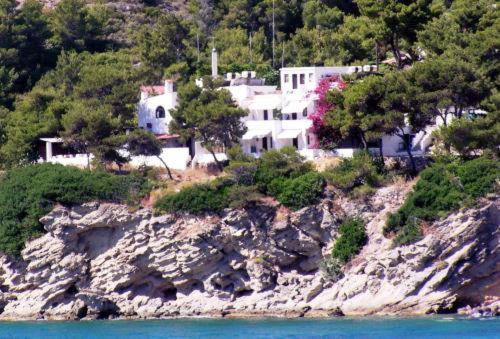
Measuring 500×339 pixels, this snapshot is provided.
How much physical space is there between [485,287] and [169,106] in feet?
69.1

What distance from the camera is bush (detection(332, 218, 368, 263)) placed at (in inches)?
2645

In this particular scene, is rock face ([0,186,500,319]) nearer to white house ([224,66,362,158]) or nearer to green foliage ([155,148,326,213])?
green foliage ([155,148,326,213])

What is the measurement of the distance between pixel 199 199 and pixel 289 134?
770cm

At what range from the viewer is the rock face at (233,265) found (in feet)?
213

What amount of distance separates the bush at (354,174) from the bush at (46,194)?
8349 millimetres

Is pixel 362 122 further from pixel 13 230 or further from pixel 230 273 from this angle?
pixel 13 230

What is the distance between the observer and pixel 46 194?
70875 mm

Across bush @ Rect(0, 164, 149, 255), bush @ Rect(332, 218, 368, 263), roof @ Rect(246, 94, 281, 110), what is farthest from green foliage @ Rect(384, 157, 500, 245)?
roof @ Rect(246, 94, 281, 110)

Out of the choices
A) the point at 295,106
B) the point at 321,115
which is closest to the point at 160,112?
the point at 295,106

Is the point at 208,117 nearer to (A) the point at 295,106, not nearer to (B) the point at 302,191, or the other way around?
(A) the point at 295,106

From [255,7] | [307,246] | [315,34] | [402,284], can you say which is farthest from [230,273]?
[255,7]

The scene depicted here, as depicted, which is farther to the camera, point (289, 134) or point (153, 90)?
point (153, 90)

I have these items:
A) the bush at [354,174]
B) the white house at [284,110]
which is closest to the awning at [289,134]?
the white house at [284,110]

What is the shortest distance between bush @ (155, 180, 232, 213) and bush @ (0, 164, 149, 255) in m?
1.56
